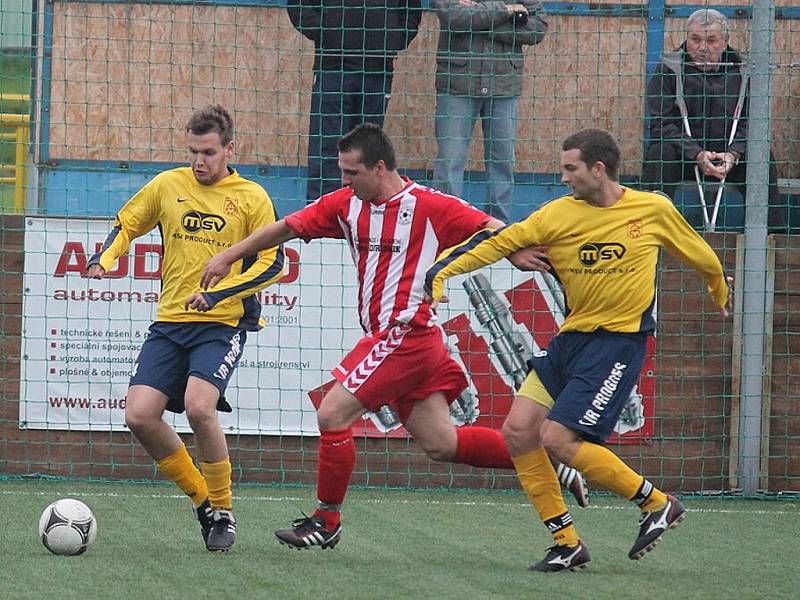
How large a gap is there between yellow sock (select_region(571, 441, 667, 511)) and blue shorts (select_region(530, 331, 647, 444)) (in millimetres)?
96

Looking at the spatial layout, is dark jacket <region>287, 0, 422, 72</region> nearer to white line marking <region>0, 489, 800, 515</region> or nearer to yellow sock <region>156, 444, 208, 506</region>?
white line marking <region>0, 489, 800, 515</region>

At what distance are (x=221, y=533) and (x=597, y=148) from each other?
2285mm

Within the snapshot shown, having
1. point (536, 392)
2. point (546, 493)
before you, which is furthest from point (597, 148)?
point (546, 493)

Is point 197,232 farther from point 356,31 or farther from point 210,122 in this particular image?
point 356,31

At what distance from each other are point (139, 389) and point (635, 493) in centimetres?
219

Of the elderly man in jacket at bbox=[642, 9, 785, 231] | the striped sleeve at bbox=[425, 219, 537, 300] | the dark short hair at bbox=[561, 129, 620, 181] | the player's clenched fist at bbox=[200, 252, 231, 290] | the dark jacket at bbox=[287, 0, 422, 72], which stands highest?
the dark jacket at bbox=[287, 0, 422, 72]

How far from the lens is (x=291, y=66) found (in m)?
9.88

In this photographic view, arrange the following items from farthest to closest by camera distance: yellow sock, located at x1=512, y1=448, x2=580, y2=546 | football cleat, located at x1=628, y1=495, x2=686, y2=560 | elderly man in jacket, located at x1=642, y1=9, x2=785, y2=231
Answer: elderly man in jacket, located at x1=642, y1=9, x2=785, y2=231, yellow sock, located at x1=512, y1=448, x2=580, y2=546, football cleat, located at x1=628, y1=495, x2=686, y2=560

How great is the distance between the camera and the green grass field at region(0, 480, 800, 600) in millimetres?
5586

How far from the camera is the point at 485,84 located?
962 centimetres

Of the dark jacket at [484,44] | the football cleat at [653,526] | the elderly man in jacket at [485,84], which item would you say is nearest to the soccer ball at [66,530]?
the football cleat at [653,526]

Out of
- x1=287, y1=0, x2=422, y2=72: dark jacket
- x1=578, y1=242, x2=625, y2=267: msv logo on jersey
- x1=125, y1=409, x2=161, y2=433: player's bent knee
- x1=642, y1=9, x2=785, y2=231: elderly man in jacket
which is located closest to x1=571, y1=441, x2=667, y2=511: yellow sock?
x1=578, y1=242, x2=625, y2=267: msv logo on jersey

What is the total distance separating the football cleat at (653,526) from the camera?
5.99 metres

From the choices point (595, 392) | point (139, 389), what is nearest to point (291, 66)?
point (139, 389)
